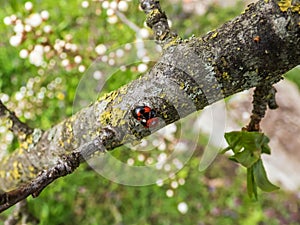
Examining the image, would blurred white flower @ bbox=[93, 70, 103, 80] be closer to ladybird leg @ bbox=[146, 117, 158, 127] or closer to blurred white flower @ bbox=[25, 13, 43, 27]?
blurred white flower @ bbox=[25, 13, 43, 27]

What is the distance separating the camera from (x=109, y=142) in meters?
0.55

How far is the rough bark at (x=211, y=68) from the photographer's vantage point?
1.53ft

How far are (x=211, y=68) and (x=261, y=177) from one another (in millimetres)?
261

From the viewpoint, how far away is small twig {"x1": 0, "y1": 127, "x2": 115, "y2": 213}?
44 centimetres

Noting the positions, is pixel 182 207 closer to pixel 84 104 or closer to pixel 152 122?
pixel 84 104

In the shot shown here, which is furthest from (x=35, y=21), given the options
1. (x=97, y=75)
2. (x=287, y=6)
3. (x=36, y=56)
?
(x=287, y=6)

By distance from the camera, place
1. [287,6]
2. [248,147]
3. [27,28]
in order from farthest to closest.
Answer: [27,28] → [248,147] → [287,6]

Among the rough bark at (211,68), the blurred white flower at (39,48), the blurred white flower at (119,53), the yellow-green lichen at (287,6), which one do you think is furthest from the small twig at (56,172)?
the blurred white flower at (119,53)

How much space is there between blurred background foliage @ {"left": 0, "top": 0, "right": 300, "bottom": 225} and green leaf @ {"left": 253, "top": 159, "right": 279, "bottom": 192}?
0.69 meters

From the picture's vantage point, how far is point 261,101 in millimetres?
645

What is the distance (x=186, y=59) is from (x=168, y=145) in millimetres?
1079

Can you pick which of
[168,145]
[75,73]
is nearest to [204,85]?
[168,145]

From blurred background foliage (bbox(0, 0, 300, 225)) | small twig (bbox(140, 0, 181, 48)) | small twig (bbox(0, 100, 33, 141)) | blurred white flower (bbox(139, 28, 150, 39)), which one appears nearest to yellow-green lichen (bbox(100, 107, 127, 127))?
small twig (bbox(140, 0, 181, 48))

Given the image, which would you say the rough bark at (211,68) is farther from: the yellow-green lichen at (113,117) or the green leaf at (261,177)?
the green leaf at (261,177)
